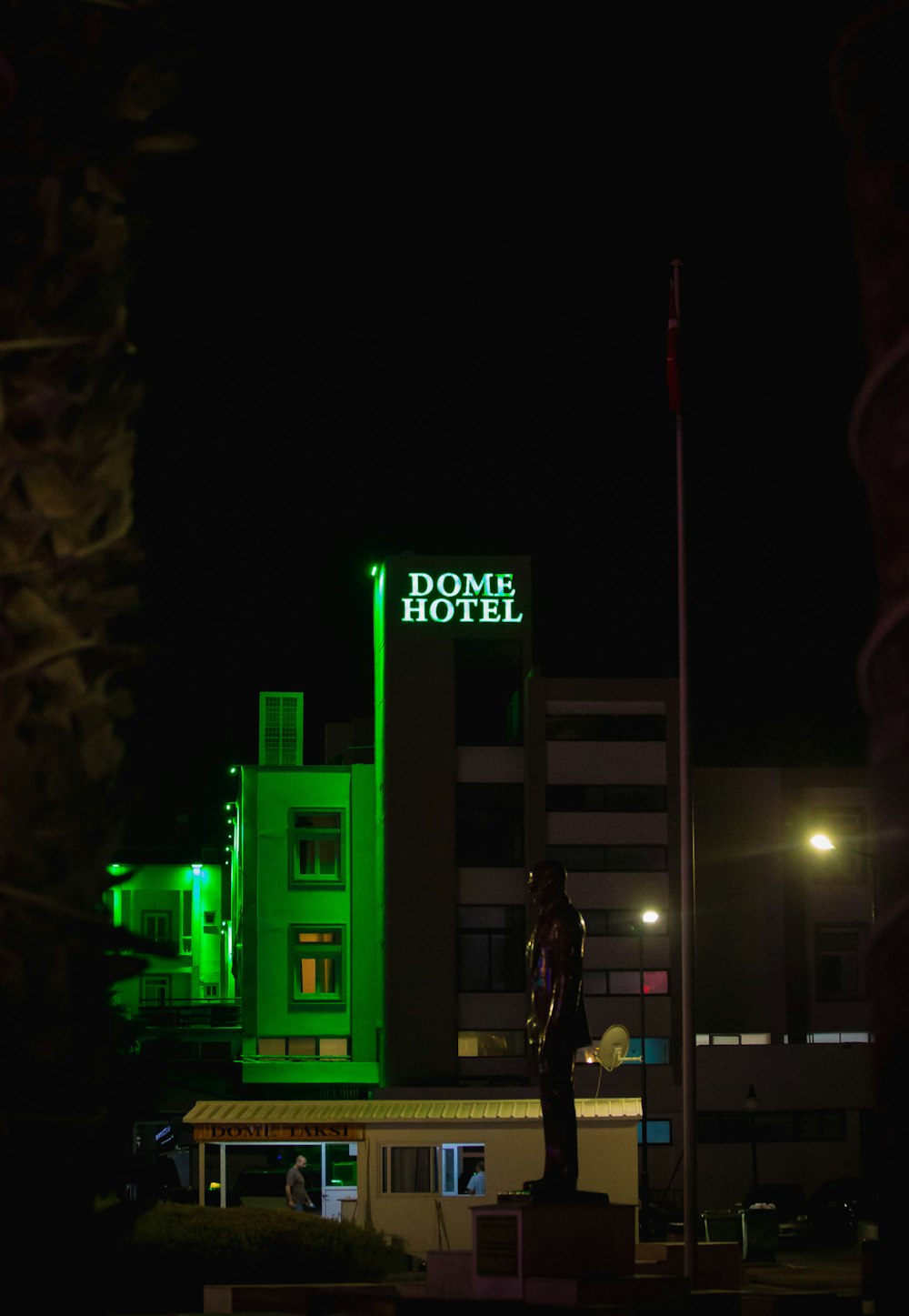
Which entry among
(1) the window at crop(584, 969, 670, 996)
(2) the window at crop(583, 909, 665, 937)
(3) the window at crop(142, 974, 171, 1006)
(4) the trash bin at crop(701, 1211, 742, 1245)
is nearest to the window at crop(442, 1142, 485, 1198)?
(4) the trash bin at crop(701, 1211, 742, 1245)

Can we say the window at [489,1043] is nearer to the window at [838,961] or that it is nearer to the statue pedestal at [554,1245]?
the window at [838,961]

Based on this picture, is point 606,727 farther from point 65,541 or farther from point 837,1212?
point 65,541

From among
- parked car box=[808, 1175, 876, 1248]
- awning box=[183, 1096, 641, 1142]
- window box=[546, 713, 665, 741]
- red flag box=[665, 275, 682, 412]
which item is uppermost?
red flag box=[665, 275, 682, 412]

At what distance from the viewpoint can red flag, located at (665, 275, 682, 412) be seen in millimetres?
28141

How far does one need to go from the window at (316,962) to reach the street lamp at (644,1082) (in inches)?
446

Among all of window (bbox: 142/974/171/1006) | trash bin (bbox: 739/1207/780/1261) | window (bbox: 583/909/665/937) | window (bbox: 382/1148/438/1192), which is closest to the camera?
window (bbox: 382/1148/438/1192)

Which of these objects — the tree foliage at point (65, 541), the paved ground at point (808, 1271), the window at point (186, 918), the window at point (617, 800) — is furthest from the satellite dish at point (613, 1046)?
the window at point (186, 918)

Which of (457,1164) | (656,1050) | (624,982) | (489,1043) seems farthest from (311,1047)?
(457,1164)

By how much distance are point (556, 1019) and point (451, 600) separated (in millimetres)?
41161

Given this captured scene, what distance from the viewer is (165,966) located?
298 ft

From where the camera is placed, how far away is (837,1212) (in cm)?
4641

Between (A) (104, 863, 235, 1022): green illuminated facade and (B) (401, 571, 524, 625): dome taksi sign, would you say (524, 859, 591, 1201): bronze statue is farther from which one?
(A) (104, 863, 235, 1022): green illuminated facade

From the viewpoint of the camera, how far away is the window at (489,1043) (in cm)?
6047

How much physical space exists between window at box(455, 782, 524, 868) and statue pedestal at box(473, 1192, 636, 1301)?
129 ft
